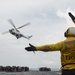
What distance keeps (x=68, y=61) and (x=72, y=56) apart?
235mm

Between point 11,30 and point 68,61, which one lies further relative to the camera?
point 11,30

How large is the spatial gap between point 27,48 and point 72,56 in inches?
69.2

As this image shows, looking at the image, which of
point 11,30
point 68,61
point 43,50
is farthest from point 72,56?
point 11,30

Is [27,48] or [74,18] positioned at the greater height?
[74,18]

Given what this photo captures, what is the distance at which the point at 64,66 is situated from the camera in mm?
11594

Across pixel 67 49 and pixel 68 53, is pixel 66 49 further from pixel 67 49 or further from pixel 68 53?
pixel 68 53

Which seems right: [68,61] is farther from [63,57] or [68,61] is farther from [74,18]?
[74,18]

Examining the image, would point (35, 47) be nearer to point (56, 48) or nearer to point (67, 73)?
point (56, 48)

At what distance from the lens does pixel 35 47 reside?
11.8 meters

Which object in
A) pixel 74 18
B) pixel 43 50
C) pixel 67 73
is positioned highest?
pixel 74 18

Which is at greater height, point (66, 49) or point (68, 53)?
point (66, 49)

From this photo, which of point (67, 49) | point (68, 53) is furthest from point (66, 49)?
point (68, 53)

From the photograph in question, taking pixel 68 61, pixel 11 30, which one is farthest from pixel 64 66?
pixel 11 30

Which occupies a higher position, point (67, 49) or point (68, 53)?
point (67, 49)
